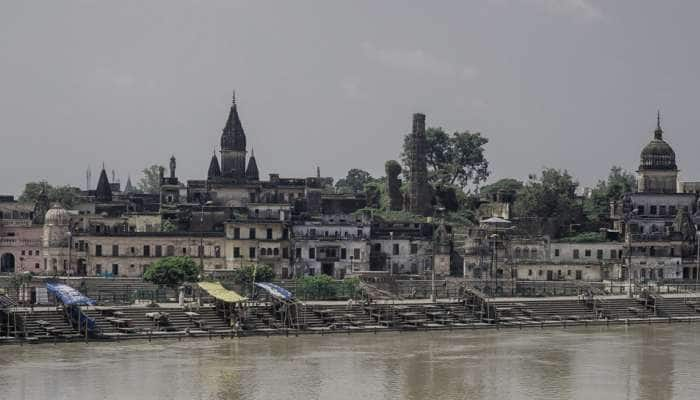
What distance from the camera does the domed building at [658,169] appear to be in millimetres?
114938

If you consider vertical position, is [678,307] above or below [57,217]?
below

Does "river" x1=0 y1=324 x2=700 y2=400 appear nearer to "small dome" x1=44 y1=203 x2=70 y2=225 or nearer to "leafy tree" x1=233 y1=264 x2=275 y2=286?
"leafy tree" x1=233 y1=264 x2=275 y2=286

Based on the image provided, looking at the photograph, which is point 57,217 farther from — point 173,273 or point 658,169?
point 658,169

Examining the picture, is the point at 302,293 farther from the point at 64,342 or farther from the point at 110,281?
the point at 64,342

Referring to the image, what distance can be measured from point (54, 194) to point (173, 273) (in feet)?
158

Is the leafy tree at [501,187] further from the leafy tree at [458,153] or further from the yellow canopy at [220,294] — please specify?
the yellow canopy at [220,294]

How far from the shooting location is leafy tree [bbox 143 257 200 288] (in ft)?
290

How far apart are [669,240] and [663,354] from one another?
131 ft

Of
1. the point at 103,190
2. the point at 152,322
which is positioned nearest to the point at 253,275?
the point at 152,322

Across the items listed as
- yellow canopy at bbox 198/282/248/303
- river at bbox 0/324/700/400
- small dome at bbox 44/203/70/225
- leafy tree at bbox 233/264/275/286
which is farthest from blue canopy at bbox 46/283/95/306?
small dome at bbox 44/203/70/225

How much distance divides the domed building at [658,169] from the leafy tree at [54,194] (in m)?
51.2

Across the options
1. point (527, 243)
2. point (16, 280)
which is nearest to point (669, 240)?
point (527, 243)

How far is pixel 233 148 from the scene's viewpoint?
389ft

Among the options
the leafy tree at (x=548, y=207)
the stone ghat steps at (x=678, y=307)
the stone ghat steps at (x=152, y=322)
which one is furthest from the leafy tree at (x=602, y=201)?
the stone ghat steps at (x=152, y=322)
